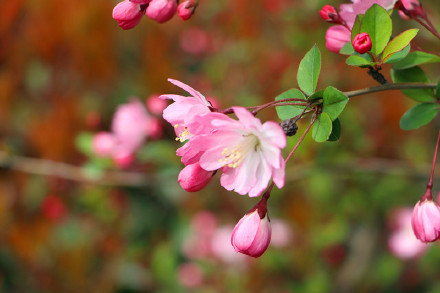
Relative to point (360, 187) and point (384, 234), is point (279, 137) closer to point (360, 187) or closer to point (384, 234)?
point (360, 187)

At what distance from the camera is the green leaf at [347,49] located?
681mm

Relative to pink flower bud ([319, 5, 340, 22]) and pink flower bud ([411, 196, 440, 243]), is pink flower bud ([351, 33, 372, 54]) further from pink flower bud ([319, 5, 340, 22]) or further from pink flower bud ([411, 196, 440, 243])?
pink flower bud ([411, 196, 440, 243])

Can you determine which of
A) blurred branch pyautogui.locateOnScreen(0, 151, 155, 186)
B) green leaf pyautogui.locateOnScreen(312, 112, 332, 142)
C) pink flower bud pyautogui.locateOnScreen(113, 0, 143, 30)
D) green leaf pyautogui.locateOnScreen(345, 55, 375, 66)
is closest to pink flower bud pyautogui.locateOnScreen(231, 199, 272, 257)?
green leaf pyautogui.locateOnScreen(312, 112, 332, 142)

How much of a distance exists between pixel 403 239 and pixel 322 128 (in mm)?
1769

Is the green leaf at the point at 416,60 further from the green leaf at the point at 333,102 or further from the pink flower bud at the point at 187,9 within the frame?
the pink flower bud at the point at 187,9

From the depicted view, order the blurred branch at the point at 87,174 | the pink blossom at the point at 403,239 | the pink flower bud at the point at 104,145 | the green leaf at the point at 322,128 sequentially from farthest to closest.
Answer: the pink blossom at the point at 403,239 → the blurred branch at the point at 87,174 → the pink flower bud at the point at 104,145 → the green leaf at the point at 322,128

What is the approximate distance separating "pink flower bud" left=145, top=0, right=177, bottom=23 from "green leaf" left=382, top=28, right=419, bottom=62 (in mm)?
323

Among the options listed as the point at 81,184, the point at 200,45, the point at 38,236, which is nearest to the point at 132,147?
the point at 81,184

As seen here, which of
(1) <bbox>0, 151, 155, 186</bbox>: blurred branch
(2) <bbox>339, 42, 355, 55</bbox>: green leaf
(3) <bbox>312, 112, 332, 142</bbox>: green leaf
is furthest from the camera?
(1) <bbox>0, 151, 155, 186</bbox>: blurred branch

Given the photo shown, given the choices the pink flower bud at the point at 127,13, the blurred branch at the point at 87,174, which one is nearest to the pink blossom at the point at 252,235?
the pink flower bud at the point at 127,13

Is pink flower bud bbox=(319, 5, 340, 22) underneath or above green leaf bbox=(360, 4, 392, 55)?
underneath

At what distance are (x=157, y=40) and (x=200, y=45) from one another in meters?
0.36

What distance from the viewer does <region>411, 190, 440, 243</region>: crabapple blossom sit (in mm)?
619

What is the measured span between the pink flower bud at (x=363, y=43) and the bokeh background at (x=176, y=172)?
0.98m
